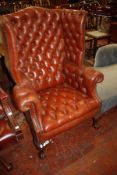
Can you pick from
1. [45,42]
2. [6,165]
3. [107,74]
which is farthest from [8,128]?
[107,74]

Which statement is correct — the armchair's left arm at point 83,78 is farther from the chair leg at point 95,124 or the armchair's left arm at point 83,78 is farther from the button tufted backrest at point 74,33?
the chair leg at point 95,124

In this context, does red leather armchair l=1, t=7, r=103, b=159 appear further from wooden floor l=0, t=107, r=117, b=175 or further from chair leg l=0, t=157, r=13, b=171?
chair leg l=0, t=157, r=13, b=171

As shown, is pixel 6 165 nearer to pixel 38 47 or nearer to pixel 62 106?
pixel 62 106

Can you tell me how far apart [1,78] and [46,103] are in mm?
1102

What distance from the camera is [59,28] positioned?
1.88 m

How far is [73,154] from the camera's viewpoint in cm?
171

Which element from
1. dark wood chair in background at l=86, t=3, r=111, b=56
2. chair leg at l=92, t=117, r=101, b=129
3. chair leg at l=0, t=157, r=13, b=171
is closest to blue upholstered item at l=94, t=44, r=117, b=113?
chair leg at l=92, t=117, r=101, b=129

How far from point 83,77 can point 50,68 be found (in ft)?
1.33

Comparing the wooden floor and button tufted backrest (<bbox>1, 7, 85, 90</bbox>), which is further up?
button tufted backrest (<bbox>1, 7, 85, 90</bbox>)

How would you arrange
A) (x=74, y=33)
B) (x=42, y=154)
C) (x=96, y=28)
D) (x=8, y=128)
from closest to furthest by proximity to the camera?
(x=8, y=128) < (x=42, y=154) < (x=74, y=33) < (x=96, y=28)

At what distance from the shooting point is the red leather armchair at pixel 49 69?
1452 millimetres

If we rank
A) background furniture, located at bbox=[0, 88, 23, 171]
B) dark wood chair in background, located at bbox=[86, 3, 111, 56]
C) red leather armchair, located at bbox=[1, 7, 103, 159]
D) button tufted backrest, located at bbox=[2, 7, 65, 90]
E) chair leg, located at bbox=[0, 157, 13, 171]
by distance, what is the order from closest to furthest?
background furniture, located at bbox=[0, 88, 23, 171] → red leather armchair, located at bbox=[1, 7, 103, 159] → chair leg, located at bbox=[0, 157, 13, 171] → button tufted backrest, located at bbox=[2, 7, 65, 90] → dark wood chair in background, located at bbox=[86, 3, 111, 56]

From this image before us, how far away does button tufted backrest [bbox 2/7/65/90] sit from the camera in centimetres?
166

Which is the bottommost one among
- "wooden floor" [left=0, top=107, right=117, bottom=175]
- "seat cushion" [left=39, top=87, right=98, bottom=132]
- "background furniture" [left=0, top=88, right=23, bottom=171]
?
"wooden floor" [left=0, top=107, right=117, bottom=175]
